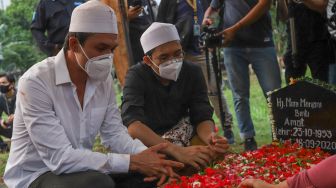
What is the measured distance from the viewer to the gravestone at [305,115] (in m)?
4.55

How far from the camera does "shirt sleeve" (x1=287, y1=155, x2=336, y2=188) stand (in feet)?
9.52

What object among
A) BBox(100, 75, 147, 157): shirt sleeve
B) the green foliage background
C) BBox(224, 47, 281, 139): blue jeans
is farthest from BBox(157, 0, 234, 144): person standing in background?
the green foliage background

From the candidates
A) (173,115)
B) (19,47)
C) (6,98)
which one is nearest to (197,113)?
(173,115)

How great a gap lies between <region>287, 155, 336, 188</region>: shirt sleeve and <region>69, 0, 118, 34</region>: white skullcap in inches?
60.7

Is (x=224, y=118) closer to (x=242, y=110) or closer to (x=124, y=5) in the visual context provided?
(x=242, y=110)

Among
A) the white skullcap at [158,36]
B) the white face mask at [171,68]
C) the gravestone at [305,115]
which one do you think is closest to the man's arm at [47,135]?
the white face mask at [171,68]

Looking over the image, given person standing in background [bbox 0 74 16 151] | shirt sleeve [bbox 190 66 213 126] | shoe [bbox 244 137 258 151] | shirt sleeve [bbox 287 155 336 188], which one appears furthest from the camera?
person standing in background [bbox 0 74 16 151]

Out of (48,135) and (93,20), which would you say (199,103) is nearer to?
(93,20)

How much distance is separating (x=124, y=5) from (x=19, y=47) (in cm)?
3204

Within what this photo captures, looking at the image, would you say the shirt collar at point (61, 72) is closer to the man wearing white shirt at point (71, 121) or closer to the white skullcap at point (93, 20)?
the man wearing white shirt at point (71, 121)

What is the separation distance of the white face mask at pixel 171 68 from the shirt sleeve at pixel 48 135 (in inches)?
46.8

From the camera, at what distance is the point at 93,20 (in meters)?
3.62

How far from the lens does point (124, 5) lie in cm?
592

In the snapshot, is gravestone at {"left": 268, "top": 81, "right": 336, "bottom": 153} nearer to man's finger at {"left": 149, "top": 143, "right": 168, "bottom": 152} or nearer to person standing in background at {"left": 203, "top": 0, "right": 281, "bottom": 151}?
person standing in background at {"left": 203, "top": 0, "right": 281, "bottom": 151}
